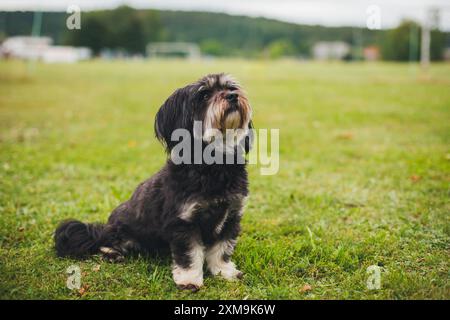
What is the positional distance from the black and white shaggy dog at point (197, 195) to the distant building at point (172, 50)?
62.1 meters

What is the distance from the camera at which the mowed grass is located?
357cm

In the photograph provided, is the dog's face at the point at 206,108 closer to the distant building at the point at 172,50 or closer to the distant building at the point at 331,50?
the distant building at the point at 331,50

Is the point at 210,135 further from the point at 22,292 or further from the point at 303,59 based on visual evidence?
the point at 303,59

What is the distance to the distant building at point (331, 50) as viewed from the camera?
4806 cm

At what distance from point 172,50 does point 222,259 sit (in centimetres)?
7198

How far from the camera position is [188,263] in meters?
3.47

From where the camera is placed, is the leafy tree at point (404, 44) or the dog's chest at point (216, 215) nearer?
the dog's chest at point (216, 215)

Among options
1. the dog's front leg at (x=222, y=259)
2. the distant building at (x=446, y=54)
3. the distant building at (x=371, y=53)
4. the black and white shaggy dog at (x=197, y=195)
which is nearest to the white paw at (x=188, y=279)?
the black and white shaggy dog at (x=197, y=195)

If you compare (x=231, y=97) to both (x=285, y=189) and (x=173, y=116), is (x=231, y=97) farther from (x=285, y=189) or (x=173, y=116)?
(x=285, y=189)

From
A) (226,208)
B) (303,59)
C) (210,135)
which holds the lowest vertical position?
(226,208)
